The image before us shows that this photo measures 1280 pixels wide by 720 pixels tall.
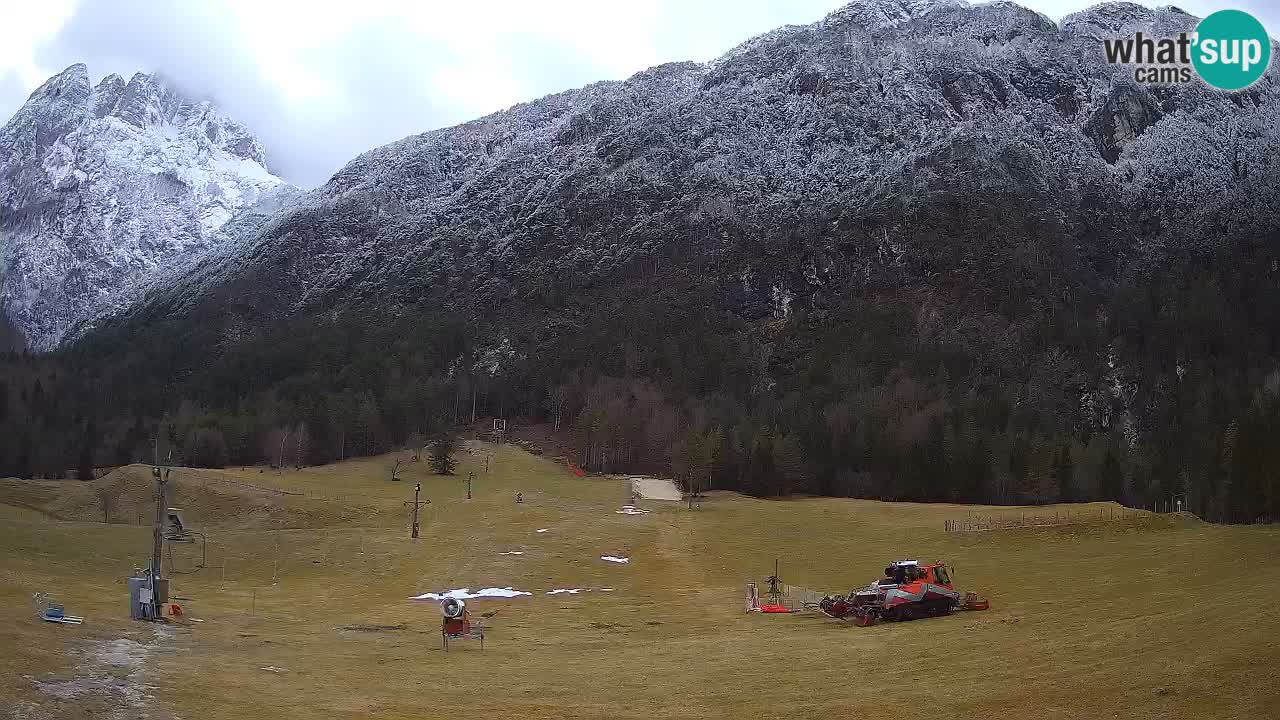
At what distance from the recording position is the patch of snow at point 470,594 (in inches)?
1914

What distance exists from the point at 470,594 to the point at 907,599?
24.3m

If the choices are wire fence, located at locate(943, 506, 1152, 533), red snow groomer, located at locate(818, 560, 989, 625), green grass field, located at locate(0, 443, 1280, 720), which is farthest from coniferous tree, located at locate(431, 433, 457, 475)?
red snow groomer, located at locate(818, 560, 989, 625)

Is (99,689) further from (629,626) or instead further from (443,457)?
(443,457)

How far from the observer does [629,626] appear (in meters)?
38.9

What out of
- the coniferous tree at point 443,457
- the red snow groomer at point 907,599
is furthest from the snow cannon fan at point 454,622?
the coniferous tree at point 443,457

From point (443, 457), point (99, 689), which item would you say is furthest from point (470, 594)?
point (443, 457)

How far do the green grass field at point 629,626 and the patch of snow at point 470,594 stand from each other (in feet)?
4.08

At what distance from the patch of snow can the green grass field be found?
4.08 feet

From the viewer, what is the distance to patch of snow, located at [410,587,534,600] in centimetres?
4862

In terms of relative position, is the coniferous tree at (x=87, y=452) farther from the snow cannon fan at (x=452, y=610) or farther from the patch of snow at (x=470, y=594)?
the snow cannon fan at (x=452, y=610)

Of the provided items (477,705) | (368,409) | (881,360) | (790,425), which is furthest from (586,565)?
(881,360)

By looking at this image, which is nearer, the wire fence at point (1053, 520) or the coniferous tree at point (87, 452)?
the wire fence at point (1053, 520)

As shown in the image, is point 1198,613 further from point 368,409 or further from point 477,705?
point 368,409

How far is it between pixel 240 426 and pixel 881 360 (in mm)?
112401
